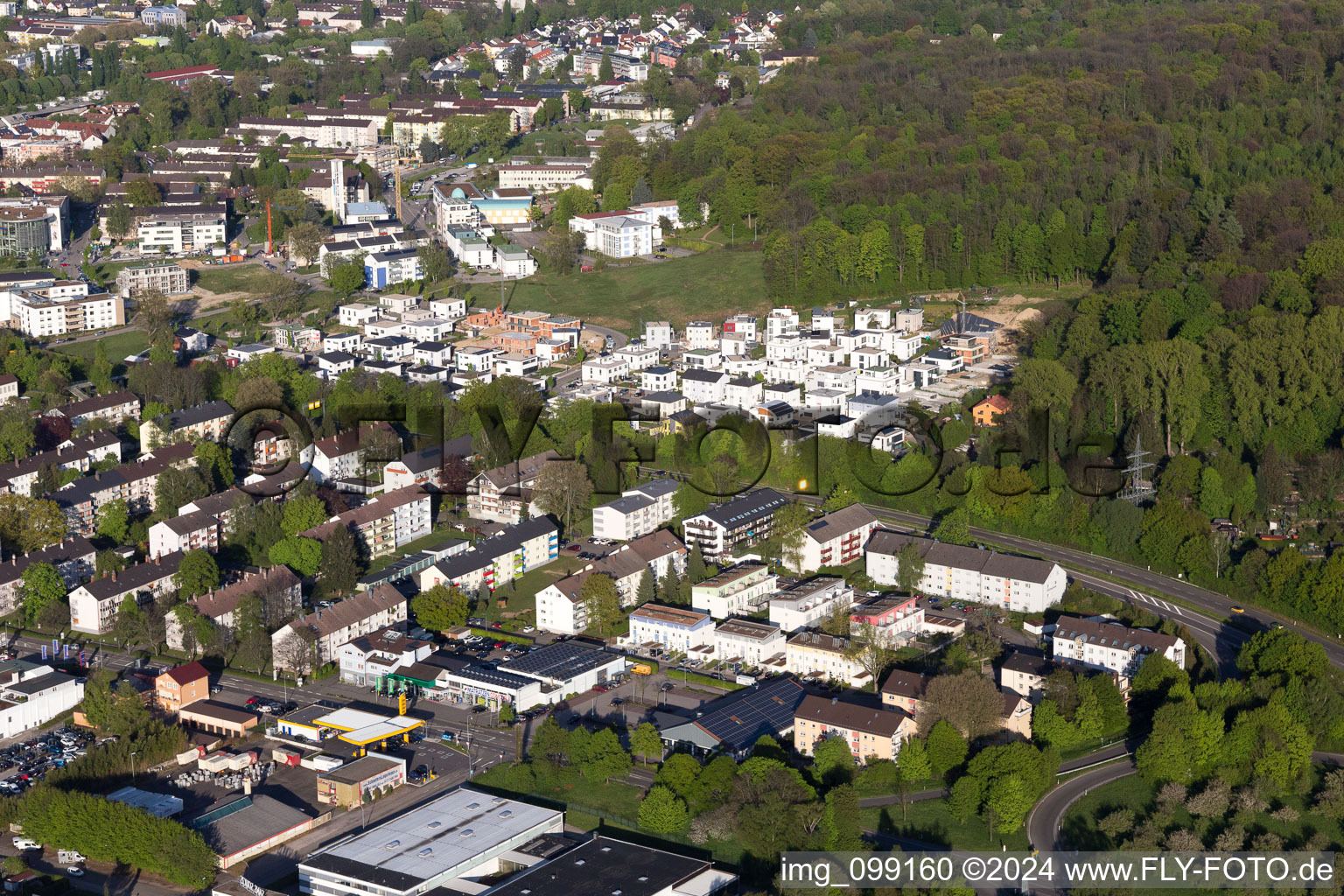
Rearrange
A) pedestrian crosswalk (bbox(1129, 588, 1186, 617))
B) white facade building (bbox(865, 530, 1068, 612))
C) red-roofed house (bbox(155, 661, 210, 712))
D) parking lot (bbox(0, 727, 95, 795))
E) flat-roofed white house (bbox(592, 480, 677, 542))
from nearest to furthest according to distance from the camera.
A: parking lot (bbox(0, 727, 95, 795)), red-roofed house (bbox(155, 661, 210, 712)), pedestrian crosswalk (bbox(1129, 588, 1186, 617)), white facade building (bbox(865, 530, 1068, 612)), flat-roofed white house (bbox(592, 480, 677, 542))

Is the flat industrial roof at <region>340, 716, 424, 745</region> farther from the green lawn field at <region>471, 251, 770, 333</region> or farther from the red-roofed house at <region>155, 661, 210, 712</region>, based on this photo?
the green lawn field at <region>471, 251, 770, 333</region>

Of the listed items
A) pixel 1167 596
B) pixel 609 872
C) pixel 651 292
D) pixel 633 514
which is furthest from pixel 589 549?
pixel 651 292

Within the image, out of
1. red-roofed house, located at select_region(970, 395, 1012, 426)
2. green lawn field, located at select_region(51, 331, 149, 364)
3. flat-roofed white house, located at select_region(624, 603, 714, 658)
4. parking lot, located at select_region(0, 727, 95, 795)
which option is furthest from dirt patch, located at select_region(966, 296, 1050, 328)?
parking lot, located at select_region(0, 727, 95, 795)

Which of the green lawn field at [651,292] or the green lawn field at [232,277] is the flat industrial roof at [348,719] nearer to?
the green lawn field at [651,292]

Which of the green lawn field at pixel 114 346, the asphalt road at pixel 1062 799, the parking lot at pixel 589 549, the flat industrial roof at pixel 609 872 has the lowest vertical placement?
the asphalt road at pixel 1062 799

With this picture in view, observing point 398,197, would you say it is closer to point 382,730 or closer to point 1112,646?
point 382,730

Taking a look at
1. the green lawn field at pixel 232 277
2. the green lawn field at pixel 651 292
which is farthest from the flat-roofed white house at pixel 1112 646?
the green lawn field at pixel 232 277
